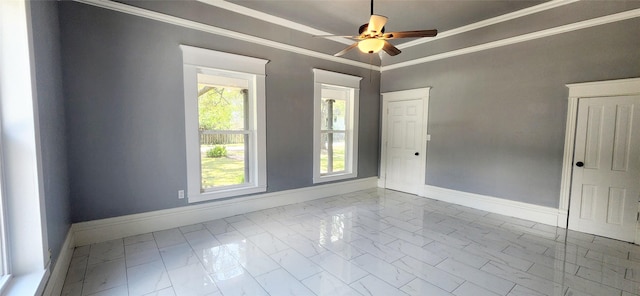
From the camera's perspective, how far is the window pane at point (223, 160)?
3639 millimetres

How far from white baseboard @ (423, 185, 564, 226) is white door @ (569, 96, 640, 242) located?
0.25 m

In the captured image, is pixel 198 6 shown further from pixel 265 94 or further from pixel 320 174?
pixel 320 174

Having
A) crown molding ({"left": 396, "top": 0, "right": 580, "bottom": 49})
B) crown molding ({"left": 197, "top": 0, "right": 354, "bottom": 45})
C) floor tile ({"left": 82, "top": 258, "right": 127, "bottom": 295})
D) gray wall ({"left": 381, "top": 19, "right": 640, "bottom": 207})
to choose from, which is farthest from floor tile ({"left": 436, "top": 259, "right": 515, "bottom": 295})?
crown molding ({"left": 197, "top": 0, "right": 354, "bottom": 45})

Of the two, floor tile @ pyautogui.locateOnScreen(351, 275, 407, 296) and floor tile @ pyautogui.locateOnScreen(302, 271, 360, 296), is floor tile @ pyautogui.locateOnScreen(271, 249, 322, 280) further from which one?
floor tile @ pyautogui.locateOnScreen(351, 275, 407, 296)

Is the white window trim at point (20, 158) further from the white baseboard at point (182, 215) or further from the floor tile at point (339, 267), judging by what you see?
the floor tile at point (339, 267)

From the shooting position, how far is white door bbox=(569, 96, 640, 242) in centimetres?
305

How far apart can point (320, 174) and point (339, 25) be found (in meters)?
2.61

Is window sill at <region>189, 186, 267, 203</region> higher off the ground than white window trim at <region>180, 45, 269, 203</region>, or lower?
lower

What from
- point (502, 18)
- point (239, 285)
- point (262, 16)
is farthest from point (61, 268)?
point (502, 18)

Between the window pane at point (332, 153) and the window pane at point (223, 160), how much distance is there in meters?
1.61

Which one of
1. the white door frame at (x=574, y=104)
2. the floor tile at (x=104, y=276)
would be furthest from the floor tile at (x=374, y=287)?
the white door frame at (x=574, y=104)

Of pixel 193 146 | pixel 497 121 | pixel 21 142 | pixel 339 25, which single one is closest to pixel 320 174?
pixel 193 146

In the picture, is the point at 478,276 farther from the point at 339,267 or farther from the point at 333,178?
the point at 333,178

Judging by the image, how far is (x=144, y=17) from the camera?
301 centimetres
